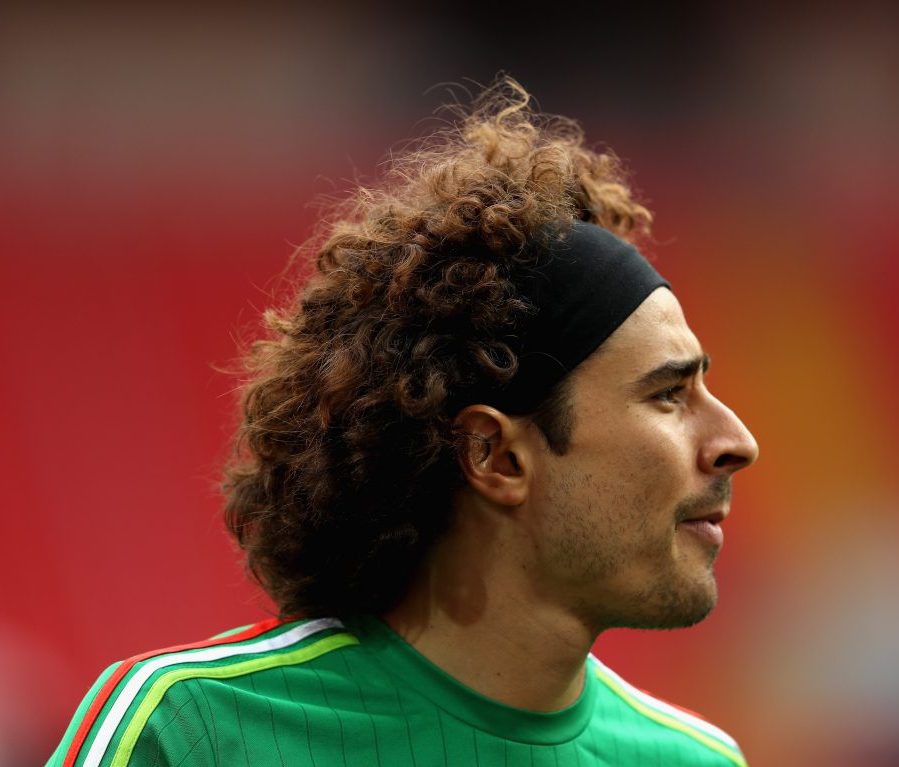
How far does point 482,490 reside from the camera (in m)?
1.98

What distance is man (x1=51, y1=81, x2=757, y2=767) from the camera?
1927 mm

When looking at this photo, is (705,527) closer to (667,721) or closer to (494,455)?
(494,455)

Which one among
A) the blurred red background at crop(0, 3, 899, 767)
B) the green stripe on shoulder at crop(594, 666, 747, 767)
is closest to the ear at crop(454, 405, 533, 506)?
the green stripe on shoulder at crop(594, 666, 747, 767)

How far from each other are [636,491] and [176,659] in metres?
0.71

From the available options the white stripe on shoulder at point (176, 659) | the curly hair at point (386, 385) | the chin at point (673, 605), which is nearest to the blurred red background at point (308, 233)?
the curly hair at point (386, 385)

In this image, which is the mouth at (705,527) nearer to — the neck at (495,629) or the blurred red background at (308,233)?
the neck at (495,629)

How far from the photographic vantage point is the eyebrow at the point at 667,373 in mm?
1972

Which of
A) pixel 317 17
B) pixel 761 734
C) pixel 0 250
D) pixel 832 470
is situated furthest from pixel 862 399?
pixel 0 250

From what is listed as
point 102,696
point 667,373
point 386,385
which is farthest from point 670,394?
point 102,696

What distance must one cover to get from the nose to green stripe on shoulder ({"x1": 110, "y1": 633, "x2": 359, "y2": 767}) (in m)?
0.61

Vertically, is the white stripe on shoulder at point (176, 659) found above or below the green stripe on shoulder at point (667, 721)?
above

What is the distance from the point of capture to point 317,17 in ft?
14.2

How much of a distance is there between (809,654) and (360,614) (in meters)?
2.67

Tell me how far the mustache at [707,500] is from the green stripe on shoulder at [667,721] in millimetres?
427
